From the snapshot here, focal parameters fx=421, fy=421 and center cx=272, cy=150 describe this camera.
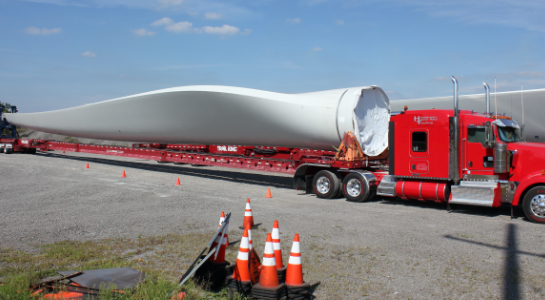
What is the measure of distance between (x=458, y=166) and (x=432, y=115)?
4.49 feet

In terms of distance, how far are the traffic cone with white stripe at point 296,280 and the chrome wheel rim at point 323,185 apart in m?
7.59

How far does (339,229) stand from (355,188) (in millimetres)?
3778

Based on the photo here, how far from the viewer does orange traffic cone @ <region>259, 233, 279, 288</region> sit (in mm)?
4379

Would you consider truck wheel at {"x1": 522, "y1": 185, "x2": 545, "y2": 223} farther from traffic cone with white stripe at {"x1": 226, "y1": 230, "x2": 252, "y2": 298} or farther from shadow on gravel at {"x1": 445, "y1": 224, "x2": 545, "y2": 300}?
traffic cone with white stripe at {"x1": 226, "y1": 230, "x2": 252, "y2": 298}

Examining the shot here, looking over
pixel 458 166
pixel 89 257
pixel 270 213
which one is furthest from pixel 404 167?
pixel 89 257

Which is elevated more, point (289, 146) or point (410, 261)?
point (289, 146)

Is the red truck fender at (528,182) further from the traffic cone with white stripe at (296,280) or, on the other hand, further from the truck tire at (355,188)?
the traffic cone with white stripe at (296,280)

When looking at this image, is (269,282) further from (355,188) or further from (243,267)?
(355,188)

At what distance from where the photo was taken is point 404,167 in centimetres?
1070

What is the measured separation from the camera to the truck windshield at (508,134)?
31.3 feet

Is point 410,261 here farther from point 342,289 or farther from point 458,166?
point 458,166

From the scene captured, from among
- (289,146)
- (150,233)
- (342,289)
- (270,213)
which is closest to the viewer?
(342,289)

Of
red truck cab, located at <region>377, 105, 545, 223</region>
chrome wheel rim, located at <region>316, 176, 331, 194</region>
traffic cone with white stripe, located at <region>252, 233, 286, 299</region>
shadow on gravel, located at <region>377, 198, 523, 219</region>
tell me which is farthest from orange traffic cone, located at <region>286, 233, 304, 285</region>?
chrome wheel rim, located at <region>316, 176, 331, 194</region>

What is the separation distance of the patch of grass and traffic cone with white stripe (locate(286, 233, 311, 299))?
731 millimetres
